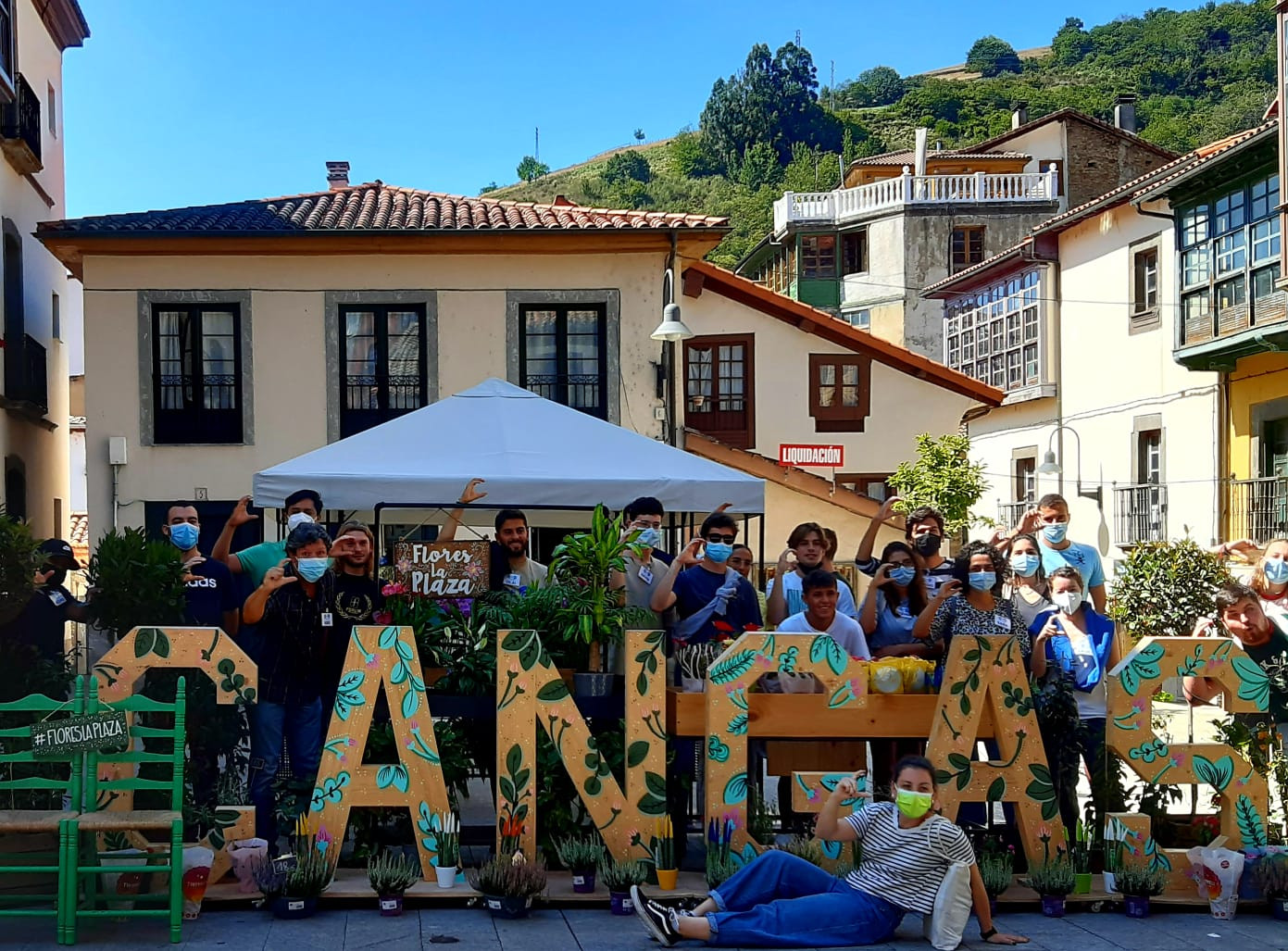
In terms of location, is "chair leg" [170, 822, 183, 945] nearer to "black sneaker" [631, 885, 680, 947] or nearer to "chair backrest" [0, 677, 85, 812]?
"chair backrest" [0, 677, 85, 812]

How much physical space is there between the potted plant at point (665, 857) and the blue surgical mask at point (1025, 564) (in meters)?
2.55

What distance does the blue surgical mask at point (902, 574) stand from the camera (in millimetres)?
8219

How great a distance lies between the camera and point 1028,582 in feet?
27.6

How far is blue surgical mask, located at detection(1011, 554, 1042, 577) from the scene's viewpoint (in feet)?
26.3

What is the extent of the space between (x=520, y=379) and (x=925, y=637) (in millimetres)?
12704

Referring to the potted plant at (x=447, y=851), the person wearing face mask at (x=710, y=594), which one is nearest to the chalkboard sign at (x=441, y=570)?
the person wearing face mask at (x=710, y=594)

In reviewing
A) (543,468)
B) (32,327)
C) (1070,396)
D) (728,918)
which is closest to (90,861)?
(728,918)

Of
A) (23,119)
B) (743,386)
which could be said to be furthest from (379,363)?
(743,386)

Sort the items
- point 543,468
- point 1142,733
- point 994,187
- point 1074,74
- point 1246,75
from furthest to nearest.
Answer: point 1074,74, point 1246,75, point 994,187, point 543,468, point 1142,733

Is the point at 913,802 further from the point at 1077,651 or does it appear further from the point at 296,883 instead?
the point at 296,883

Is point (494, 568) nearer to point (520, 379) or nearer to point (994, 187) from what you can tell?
point (520, 379)

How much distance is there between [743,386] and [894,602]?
63.3 ft

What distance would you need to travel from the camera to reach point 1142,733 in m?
7.00

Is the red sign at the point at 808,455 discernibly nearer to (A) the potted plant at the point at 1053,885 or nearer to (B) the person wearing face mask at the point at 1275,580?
(B) the person wearing face mask at the point at 1275,580
